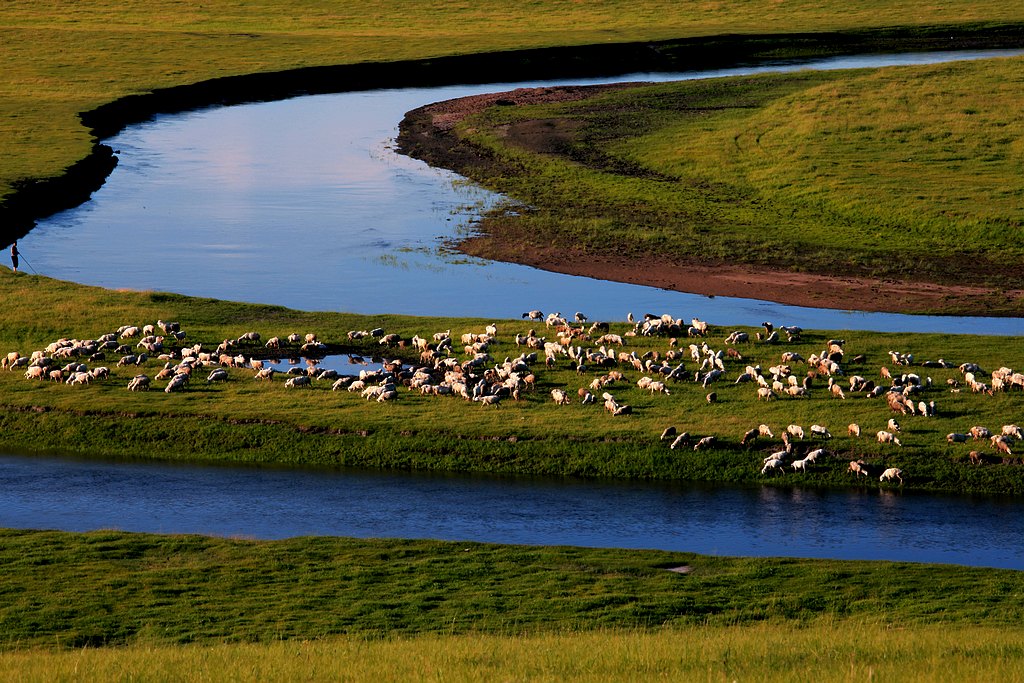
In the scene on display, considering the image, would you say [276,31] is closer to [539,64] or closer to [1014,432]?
[539,64]

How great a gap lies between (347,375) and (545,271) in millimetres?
17736

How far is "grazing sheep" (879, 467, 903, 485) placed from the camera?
1225 inches

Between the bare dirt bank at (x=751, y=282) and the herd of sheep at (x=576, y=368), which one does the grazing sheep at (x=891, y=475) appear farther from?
the bare dirt bank at (x=751, y=282)

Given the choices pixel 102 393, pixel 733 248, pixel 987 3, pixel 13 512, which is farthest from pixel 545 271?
pixel 987 3

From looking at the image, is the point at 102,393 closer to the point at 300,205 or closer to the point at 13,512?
the point at 13,512

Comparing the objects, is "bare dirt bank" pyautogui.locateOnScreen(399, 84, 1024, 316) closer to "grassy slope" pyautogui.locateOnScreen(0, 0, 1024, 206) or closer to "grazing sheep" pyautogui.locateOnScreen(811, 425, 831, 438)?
"grazing sheep" pyautogui.locateOnScreen(811, 425, 831, 438)

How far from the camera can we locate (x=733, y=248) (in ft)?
186

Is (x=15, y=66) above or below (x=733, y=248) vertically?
above

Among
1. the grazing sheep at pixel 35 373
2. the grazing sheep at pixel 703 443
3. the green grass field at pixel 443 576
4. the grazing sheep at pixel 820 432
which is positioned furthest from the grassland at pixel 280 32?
the grazing sheep at pixel 820 432

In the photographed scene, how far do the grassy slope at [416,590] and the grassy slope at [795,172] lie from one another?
1153 inches

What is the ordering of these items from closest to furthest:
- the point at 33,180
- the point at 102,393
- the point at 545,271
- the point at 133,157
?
the point at 102,393 → the point at 545,271 → the point at 33,180 → the point at 133,157

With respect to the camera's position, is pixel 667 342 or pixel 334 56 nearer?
pixel 667 342

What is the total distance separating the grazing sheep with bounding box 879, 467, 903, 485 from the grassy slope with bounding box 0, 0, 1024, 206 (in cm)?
5897

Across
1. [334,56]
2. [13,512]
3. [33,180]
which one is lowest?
[13,512]
